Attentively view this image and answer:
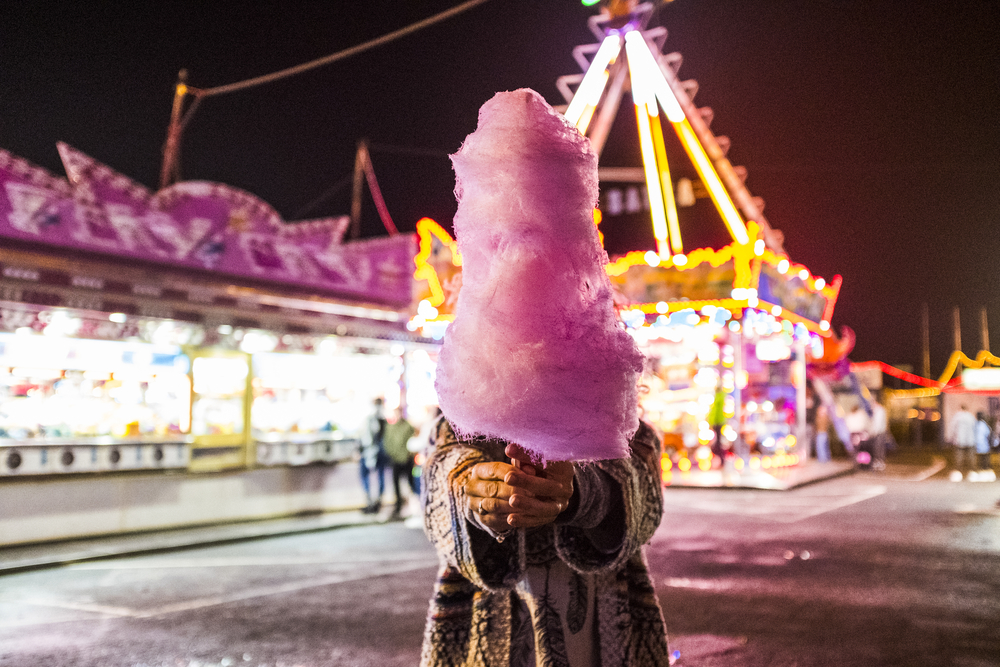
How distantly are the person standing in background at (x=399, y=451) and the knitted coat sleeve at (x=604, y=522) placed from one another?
10.8m

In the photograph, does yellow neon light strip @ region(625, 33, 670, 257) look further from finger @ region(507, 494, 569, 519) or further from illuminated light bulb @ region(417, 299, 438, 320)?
finger @ region(507, 494, 569, 519)

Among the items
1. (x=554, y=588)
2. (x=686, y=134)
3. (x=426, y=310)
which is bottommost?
(x=554, y=588)

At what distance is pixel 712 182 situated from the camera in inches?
684

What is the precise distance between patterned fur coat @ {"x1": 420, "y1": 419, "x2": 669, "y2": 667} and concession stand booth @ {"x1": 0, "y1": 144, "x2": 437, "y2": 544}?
9539mm

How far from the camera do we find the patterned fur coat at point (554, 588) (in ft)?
6.29

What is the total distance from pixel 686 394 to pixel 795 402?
4365mm

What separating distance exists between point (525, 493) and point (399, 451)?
37.3 ft

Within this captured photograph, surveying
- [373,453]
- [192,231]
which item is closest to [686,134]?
[373,453]

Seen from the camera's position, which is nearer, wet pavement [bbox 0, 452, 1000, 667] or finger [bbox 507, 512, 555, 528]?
finger [bbox 507, 512, 555, 528]

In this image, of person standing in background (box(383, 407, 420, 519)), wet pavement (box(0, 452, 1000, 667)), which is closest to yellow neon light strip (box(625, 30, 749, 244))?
wet pavement (box(0, 452, 1000, 667))

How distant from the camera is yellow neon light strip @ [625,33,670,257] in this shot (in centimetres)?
1759

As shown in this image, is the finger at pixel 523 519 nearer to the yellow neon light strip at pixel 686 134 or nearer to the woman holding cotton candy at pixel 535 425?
the woman holding cotton candy at pixel 535 425

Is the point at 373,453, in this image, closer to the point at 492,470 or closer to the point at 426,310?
the point at 426,310

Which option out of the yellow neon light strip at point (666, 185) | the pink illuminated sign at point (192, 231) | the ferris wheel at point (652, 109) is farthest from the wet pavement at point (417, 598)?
the ferris wheel at point (652, 109)
